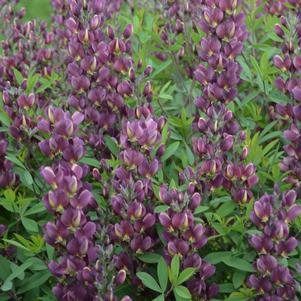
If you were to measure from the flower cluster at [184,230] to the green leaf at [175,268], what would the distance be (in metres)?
0.04

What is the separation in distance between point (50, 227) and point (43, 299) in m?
0.39

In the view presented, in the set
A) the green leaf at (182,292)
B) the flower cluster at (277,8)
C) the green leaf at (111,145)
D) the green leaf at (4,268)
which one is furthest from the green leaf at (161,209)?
the flower cluster at (277,8)

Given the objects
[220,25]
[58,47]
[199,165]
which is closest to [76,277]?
[199,165]

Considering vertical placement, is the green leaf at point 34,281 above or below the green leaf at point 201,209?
below

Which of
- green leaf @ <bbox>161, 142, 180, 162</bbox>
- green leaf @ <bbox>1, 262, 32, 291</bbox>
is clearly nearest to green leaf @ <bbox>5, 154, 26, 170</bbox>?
green leaf @ <bbox>1, 262, 32, 291</bbox>

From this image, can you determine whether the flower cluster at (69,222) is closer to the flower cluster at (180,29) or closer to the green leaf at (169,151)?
the green leaf at (169,151)

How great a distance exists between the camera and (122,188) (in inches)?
82.4

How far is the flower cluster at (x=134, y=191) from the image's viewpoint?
83.6 inches

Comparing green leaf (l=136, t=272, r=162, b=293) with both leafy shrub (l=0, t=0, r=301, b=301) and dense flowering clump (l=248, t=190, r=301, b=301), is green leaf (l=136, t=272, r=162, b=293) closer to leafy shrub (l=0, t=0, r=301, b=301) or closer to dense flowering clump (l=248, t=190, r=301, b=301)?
leafy shrub (l=0, t=0, r=301, b=301)

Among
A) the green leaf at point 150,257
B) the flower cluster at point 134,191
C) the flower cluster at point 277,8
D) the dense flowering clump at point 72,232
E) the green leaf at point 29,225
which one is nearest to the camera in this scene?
the dense flowering clump at point 72,232

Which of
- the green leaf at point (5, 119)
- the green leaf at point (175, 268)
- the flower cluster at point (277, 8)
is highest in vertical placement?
the flower cluster at point (277, 8)

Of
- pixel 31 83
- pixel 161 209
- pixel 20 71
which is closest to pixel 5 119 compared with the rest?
pixel 31 83

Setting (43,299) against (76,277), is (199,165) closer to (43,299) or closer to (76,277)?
(76,277)

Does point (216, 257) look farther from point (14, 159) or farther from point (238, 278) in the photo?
point (14, 159)
